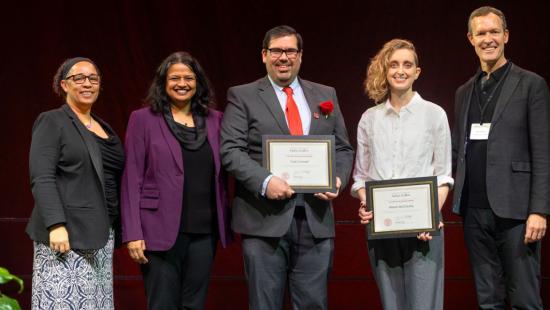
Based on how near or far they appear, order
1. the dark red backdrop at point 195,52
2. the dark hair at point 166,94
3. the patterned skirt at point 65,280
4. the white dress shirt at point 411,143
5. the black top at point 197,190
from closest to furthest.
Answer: the patterned skirt at point 65,280
the white dress shirt at point 411,143
the black top at point 197,190
the dark hair at point 166,94
the dark red backdrop at point 195,52

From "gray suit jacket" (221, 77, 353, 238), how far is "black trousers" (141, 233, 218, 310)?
208mm

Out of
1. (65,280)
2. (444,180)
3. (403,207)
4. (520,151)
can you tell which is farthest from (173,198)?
(520,151)

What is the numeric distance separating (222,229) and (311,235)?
411mm

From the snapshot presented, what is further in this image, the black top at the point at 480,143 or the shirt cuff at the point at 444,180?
the black top at the point at 480,143

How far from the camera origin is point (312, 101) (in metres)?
3.29

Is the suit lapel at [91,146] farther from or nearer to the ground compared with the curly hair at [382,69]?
nearer to the ground

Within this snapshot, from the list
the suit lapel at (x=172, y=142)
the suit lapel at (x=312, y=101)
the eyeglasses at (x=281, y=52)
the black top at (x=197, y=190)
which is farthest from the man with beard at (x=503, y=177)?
the suit lapel at (x=172, y=142)

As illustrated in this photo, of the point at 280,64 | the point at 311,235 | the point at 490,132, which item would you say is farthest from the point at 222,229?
the point at 490,132

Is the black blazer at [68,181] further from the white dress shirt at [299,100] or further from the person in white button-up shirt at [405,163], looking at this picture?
the person in white button-up shirt at [405,163]

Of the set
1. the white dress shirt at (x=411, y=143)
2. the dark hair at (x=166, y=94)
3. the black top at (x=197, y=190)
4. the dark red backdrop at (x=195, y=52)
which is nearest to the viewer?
the white dress shirt at (x=411, y=143)

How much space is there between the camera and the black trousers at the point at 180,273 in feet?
10.6

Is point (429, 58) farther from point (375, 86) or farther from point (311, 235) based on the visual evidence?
point (311, 235)

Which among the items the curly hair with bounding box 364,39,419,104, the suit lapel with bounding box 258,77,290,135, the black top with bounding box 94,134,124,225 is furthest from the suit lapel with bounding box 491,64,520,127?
the black top with bounding box 94,134,124,225

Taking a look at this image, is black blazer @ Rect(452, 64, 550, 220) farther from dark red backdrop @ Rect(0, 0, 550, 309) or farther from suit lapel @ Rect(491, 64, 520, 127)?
dark red backdrop @ Rect(0, 0, 550, 309)
